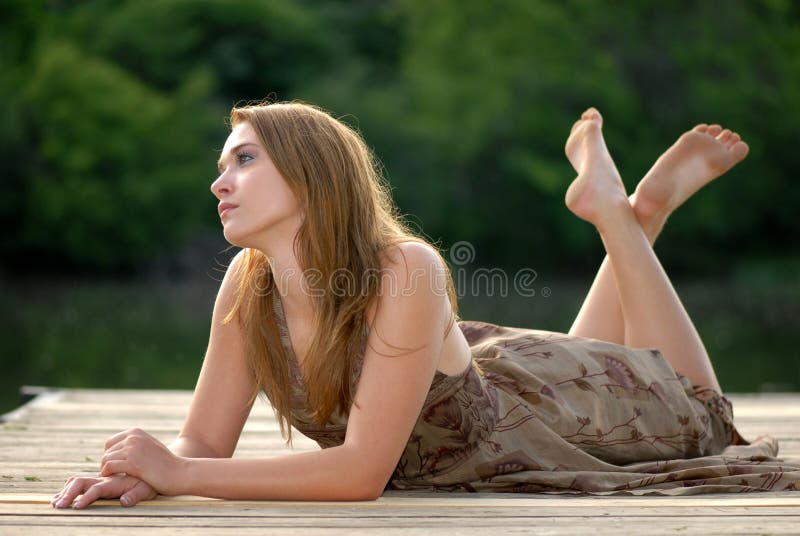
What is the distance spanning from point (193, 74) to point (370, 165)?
752 inches

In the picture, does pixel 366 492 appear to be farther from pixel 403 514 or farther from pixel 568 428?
pixel 568 428

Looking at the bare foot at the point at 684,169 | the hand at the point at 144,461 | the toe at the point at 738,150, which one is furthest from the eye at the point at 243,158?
the toe at the point at 738,150

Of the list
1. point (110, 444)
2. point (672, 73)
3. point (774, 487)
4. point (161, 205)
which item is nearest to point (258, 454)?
point (110, 444)

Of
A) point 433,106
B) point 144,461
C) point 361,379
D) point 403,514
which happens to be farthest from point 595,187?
point 433,106

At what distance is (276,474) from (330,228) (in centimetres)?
49

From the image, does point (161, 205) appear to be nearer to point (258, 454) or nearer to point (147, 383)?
point (147, 383)

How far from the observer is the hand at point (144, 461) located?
190 cm

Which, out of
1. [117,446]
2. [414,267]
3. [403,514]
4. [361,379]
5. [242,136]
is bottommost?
[403,514]

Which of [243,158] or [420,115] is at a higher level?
[243,158]

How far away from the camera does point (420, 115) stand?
829 inches

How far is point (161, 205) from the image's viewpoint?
18875 mm

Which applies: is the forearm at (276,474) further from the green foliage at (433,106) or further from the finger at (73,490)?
the green foliage at (433,106)

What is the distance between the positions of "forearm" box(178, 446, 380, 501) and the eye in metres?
0.58

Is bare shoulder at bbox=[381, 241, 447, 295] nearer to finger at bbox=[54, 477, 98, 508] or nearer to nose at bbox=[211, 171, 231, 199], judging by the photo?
nose at bbox=[211, 171, 231, 199]
